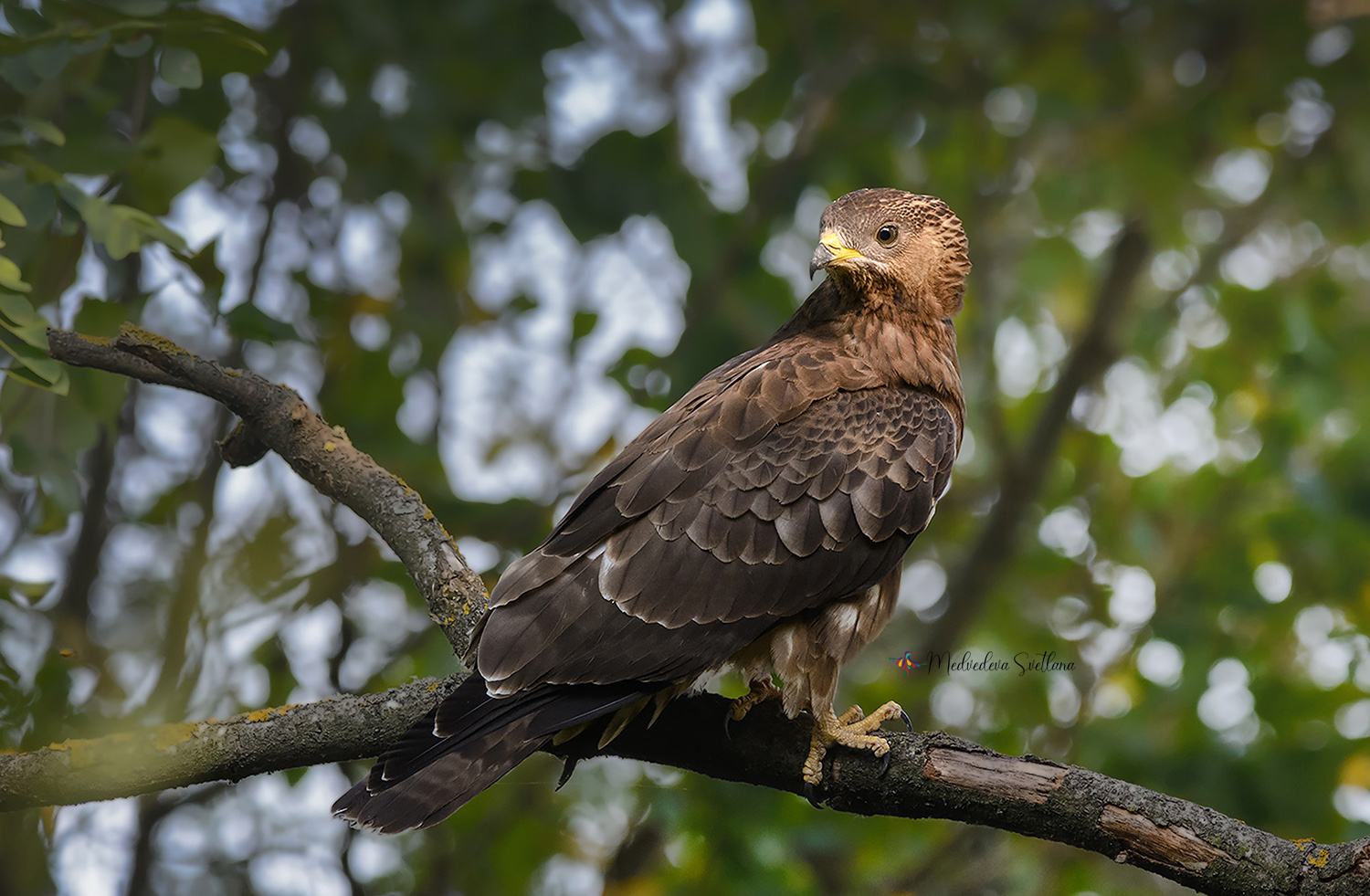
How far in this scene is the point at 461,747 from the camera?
269 centimetres

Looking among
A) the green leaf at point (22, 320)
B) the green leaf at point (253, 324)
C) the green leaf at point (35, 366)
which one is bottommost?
the green leaf at point (253, 324)

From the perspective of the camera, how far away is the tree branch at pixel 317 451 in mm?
3178

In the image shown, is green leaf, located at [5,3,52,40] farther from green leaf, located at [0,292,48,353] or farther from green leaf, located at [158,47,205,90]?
green leaf, located at [0,292,48,353]

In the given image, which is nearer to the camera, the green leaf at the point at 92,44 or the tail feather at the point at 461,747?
the tail feather at the point at 461,747

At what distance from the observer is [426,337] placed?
5.59 meters

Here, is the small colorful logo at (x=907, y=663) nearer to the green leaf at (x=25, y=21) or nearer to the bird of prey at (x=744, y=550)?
the bird of prey at (x=744, y=550)

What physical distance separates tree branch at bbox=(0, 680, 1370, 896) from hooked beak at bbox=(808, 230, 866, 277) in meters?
1.32

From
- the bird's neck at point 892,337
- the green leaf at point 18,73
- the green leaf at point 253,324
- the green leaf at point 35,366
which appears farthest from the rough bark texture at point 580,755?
the bird's neck at point 892,337

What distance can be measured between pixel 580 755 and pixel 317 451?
1163 millimetres

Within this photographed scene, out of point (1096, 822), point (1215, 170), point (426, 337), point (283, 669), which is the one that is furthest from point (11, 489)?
point (1215, 170)

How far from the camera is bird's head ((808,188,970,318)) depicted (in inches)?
144

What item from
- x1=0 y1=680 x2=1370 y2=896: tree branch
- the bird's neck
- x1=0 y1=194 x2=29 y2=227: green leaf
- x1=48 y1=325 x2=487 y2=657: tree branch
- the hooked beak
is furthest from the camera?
the bird's neck

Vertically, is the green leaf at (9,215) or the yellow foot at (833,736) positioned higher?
the green leaf at (9,215)

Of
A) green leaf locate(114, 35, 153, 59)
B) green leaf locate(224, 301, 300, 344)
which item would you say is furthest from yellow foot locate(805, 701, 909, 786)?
green leaf locate(114, 35, 153, 59)
